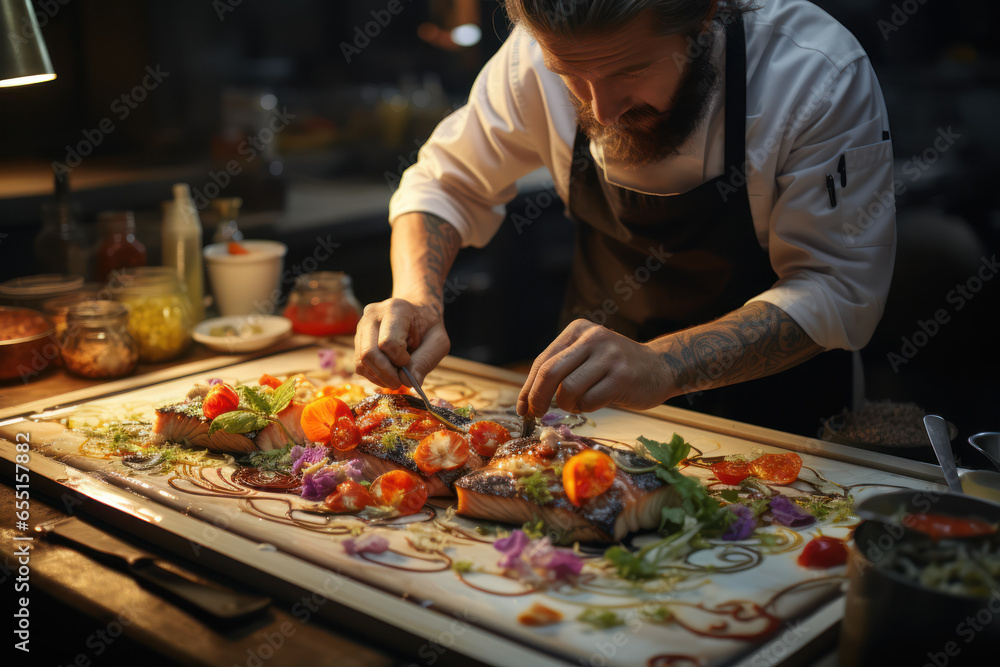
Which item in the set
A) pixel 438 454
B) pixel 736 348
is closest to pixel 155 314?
pixel 438 454

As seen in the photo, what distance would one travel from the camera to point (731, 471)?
1.56 metres

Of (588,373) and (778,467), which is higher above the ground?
(588,373)

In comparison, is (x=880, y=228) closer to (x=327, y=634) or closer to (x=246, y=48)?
(x=327, y=634)

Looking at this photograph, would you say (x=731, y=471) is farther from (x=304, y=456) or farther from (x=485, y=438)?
(x=304, y=456)

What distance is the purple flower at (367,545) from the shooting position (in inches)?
49.9

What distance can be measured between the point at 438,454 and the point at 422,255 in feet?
2.57

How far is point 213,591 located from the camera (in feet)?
3.80

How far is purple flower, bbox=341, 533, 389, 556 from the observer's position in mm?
1269

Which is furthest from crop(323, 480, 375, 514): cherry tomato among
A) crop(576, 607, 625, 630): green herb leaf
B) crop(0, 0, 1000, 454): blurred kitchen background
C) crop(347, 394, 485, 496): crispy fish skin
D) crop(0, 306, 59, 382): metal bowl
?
crop(0, 0, 1000, 454): blurred kitchen background

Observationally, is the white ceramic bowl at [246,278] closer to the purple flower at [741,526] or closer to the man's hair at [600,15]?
the man's hair at [600,15]

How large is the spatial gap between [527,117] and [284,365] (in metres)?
0.96

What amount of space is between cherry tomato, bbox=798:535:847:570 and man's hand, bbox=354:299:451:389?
34.9 inches

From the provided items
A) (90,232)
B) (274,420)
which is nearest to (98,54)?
(90,232)

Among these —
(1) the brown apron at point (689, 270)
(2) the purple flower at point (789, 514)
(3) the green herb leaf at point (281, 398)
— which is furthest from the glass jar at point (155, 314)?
(2) the purple flower at point (789, 514)
